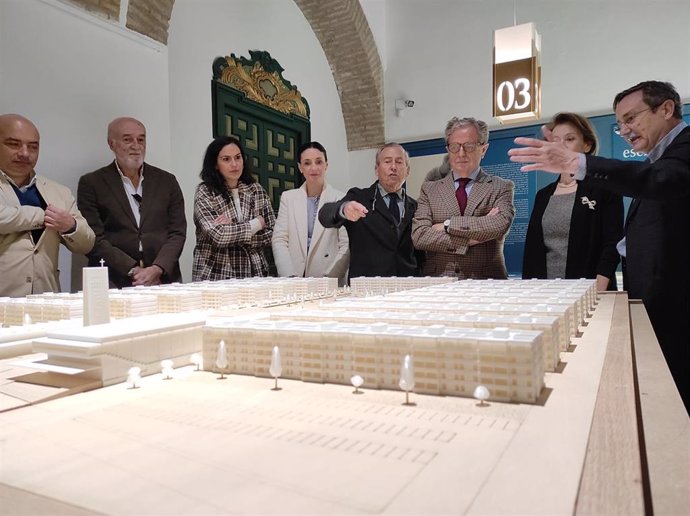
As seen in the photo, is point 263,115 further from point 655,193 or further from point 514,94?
point 655,193

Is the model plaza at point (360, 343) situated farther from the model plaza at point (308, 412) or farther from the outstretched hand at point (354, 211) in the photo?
the outstretched hand at point (354, 211)

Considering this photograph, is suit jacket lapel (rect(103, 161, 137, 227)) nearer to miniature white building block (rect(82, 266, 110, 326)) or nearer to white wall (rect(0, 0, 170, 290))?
white wall (rect(0, 0, 170, 290))

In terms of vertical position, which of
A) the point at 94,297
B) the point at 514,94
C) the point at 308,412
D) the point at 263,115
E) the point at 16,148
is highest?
the point at 263,115

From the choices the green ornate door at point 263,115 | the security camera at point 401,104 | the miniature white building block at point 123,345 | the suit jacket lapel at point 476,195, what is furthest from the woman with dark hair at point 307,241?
the security camera at point 401,104

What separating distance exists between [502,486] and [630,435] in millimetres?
313

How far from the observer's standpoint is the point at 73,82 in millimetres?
4426

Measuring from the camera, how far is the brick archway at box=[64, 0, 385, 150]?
777 cm

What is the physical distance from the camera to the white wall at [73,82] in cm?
403

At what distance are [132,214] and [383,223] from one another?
1.83m

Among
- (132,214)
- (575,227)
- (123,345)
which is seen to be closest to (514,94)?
(575,227)

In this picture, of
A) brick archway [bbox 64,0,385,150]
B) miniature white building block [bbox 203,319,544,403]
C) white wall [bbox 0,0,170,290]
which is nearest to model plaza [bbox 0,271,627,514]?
miniature white building block [bbox 203,319,544,403]

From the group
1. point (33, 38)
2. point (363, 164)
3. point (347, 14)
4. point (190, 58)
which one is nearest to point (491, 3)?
point (347, 14)

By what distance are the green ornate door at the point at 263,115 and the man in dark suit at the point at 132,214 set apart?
1977 millimetres

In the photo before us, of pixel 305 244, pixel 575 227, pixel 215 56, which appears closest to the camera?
pixel 575 227
